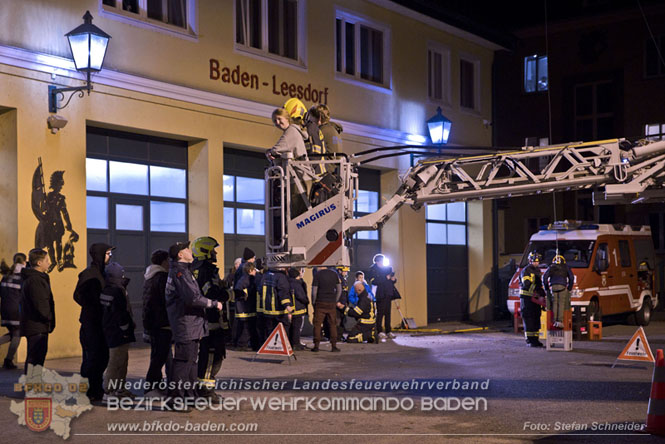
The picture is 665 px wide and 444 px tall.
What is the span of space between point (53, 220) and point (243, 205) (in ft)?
15.6

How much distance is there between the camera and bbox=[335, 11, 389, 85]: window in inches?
813

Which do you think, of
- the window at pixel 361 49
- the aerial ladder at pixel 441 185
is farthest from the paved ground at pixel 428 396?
the window at pixel 361 49

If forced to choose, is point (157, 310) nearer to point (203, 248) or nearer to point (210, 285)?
point (210, 285)

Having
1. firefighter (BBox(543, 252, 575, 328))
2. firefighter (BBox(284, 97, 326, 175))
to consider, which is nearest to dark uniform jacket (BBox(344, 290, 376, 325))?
firefighter (BBox(543, 252, 575, 328))

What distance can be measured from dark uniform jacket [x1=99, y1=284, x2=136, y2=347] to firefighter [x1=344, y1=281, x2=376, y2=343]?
7.70 metres

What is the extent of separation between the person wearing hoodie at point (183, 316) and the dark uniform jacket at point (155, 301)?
1.36ft

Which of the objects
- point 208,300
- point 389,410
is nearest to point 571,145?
point 389,410

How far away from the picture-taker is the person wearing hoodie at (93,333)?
9883 millimetres

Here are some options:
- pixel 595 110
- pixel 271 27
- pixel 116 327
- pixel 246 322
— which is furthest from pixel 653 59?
pixel 116 327

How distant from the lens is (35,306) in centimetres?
1035

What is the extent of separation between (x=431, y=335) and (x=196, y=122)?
7.39m

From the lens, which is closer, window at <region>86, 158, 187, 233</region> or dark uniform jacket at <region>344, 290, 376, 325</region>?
window at <region>86, 158, 187, 233</region>

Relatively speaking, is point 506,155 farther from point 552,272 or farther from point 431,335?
point 431,335

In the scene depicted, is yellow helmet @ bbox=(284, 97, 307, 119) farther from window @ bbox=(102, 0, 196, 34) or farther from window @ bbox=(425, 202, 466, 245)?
window @ bbox=(425, 202, 466, 245)
